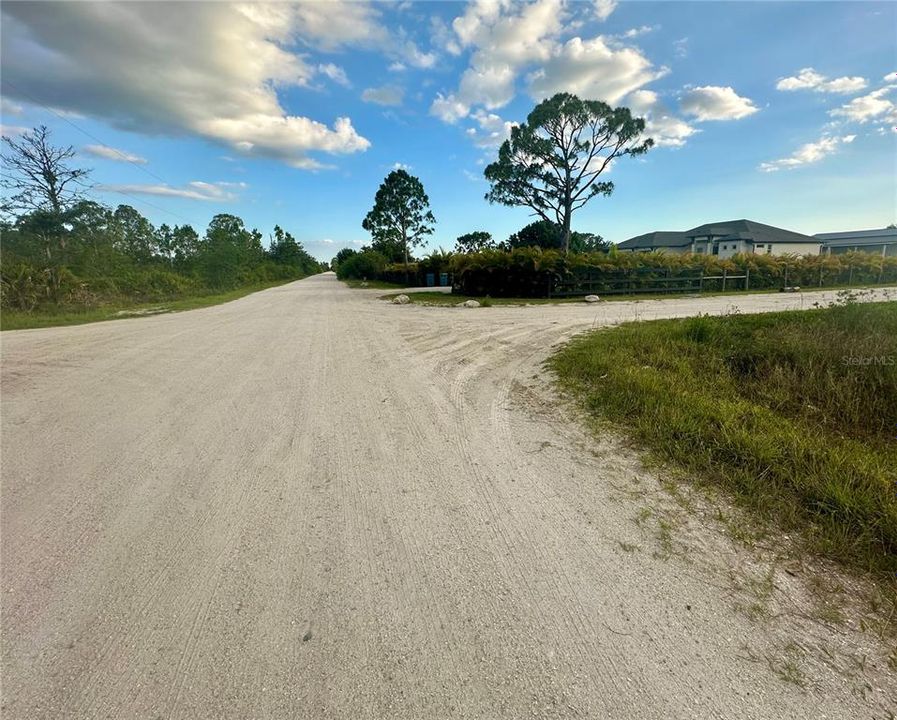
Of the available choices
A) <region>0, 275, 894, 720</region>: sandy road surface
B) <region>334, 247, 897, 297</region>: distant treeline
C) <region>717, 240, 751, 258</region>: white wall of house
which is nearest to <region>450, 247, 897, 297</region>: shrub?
<region>334, 247, 897, 297</region>: distant treeline

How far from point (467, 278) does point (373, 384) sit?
14484 mm

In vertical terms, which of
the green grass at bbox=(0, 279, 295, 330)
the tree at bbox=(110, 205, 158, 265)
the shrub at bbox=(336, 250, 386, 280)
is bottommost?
the green grass at bbox=(0, 279, 295, 330)

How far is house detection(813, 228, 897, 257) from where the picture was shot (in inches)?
1875

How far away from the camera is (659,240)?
5359cm

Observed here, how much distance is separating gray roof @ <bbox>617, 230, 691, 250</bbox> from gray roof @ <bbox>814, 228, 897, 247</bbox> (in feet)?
57.3

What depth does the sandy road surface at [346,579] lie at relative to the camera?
147 cm

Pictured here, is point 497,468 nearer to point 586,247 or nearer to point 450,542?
point 450,542

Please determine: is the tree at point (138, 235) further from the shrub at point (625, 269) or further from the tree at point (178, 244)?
the shrub at point (625, 269)

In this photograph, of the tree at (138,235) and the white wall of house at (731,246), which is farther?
the white wall of house at (731,246)

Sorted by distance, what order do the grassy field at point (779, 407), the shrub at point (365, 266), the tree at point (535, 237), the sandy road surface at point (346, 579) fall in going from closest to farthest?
the sandy road surface at point (346, 579), the grassy field at point (779, 407), the tree at point (535, 237), the shrub at point (365, 266)

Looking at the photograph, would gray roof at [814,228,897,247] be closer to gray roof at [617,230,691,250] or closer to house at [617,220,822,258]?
house at [617,220,822,258]

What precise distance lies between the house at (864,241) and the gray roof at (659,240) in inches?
590

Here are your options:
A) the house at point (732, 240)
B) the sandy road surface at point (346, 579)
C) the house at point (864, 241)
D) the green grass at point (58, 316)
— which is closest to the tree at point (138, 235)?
the green grass at point (58, 316)

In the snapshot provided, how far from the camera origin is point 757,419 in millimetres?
3605
